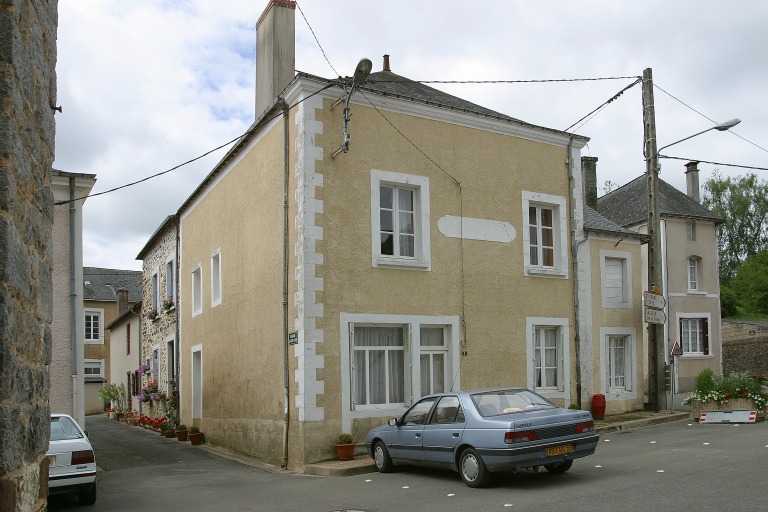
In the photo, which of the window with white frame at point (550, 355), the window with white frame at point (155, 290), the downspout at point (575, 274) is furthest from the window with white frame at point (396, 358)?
the window with white frame at point (155, 290)

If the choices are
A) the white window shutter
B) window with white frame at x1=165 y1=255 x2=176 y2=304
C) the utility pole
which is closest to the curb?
the utility pole

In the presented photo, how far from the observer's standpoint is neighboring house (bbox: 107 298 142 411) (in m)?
32.5

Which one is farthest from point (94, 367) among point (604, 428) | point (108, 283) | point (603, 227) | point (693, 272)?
point (604, 428)

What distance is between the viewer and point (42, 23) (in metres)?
3.80

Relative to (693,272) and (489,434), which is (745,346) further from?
(489,434)

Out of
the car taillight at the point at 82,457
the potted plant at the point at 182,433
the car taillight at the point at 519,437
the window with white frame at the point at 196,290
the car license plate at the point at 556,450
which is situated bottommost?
the potted plant at the point at 182,433

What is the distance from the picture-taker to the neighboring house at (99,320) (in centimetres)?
4100

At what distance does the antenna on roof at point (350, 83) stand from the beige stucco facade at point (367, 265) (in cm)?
52

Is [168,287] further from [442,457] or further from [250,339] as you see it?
[442,457]

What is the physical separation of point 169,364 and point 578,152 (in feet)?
50.3

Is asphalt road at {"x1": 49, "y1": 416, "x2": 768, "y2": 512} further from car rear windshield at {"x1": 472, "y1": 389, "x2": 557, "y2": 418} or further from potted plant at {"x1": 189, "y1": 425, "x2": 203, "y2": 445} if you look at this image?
potted plant at {"x1": 189, "y1": 425, "x2": 203, "y2": 445}

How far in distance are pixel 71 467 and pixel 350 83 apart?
8333 mm

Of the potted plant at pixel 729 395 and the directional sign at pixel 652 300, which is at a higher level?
the directional sign at pixel 652 300

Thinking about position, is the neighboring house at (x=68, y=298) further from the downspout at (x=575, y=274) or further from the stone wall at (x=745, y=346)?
the stone wall at (x=745, y=346)
